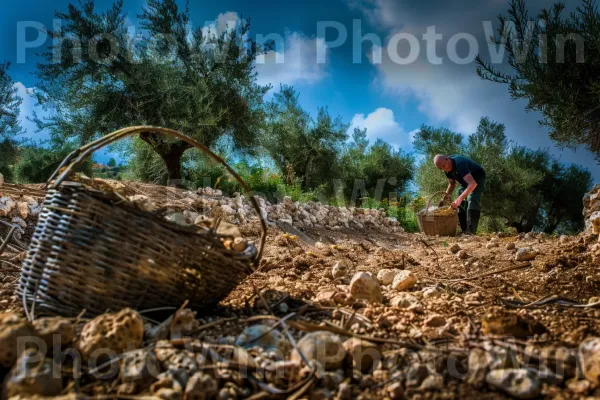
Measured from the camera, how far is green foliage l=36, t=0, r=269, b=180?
9.81m

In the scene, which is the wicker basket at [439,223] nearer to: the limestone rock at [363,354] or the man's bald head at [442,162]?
the man's bald head at [442,162]

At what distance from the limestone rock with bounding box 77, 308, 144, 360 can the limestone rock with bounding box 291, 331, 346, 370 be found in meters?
0.59

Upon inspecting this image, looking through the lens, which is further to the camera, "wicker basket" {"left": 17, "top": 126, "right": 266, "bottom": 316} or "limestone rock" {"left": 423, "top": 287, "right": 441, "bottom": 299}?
"limestone rock" {"left": 423, "top": 287, "right": 441, "bottom": 299}

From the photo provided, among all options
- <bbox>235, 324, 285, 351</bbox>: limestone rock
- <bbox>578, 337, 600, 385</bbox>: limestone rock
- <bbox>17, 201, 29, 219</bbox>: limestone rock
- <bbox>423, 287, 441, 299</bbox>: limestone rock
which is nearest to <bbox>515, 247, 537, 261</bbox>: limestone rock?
<bbox>423, 287, 441, 299</bbox>: limestone rock

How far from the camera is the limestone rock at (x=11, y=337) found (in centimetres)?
144

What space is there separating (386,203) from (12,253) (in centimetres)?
1379

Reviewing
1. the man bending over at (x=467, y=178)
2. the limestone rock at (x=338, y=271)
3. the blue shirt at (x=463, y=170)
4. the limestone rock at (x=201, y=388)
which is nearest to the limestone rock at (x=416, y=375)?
the limestone rock at (x=201, y=388)

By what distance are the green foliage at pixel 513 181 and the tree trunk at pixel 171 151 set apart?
368 inches

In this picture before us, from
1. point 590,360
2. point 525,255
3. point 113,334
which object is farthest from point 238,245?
point 525,255

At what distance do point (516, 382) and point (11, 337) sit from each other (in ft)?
5.53

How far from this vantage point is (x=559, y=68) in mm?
7129

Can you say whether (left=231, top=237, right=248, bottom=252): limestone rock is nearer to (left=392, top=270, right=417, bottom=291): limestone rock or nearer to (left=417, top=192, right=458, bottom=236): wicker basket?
(left=392, top=270, right=417, bottom=291): limestone rock

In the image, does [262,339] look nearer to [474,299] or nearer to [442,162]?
[474,299]

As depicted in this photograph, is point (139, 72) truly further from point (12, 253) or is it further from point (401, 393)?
point (401, 393)
